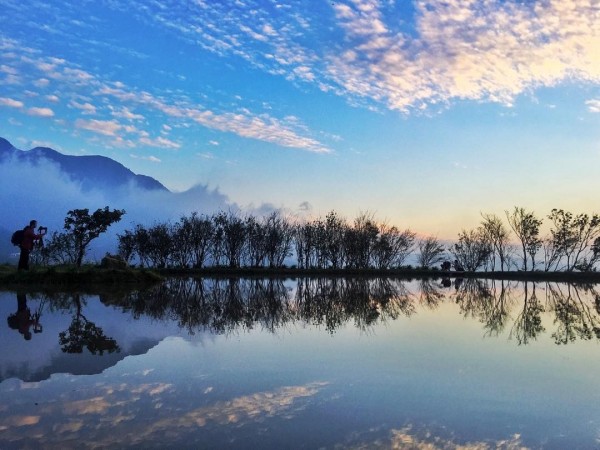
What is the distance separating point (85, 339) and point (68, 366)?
157 centimetres

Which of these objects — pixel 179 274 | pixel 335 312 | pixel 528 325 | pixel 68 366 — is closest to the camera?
pixel 68 366

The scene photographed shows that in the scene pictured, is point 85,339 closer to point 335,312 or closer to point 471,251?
point 335,312

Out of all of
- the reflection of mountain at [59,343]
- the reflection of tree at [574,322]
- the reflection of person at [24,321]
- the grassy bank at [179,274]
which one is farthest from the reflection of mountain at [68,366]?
the grassy bank at [179,274]

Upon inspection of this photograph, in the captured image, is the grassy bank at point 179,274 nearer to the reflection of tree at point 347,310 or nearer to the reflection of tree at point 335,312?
the reflection of tree at point 335,312

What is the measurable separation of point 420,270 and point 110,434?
103ft

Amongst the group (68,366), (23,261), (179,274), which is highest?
(23,261)

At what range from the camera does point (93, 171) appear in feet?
493

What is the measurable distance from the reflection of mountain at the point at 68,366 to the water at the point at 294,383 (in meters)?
0.02

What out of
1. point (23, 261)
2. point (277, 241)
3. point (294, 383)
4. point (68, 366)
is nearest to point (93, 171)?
point (277, 241)

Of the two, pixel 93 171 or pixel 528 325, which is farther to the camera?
pixel 93 171

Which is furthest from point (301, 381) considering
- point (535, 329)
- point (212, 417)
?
point (535, 329)

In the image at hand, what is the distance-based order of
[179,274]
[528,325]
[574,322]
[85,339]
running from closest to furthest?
[85,339], [528,325], [574,322], [179,274]

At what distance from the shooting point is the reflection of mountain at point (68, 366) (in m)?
4.48

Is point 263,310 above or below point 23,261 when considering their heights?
below
